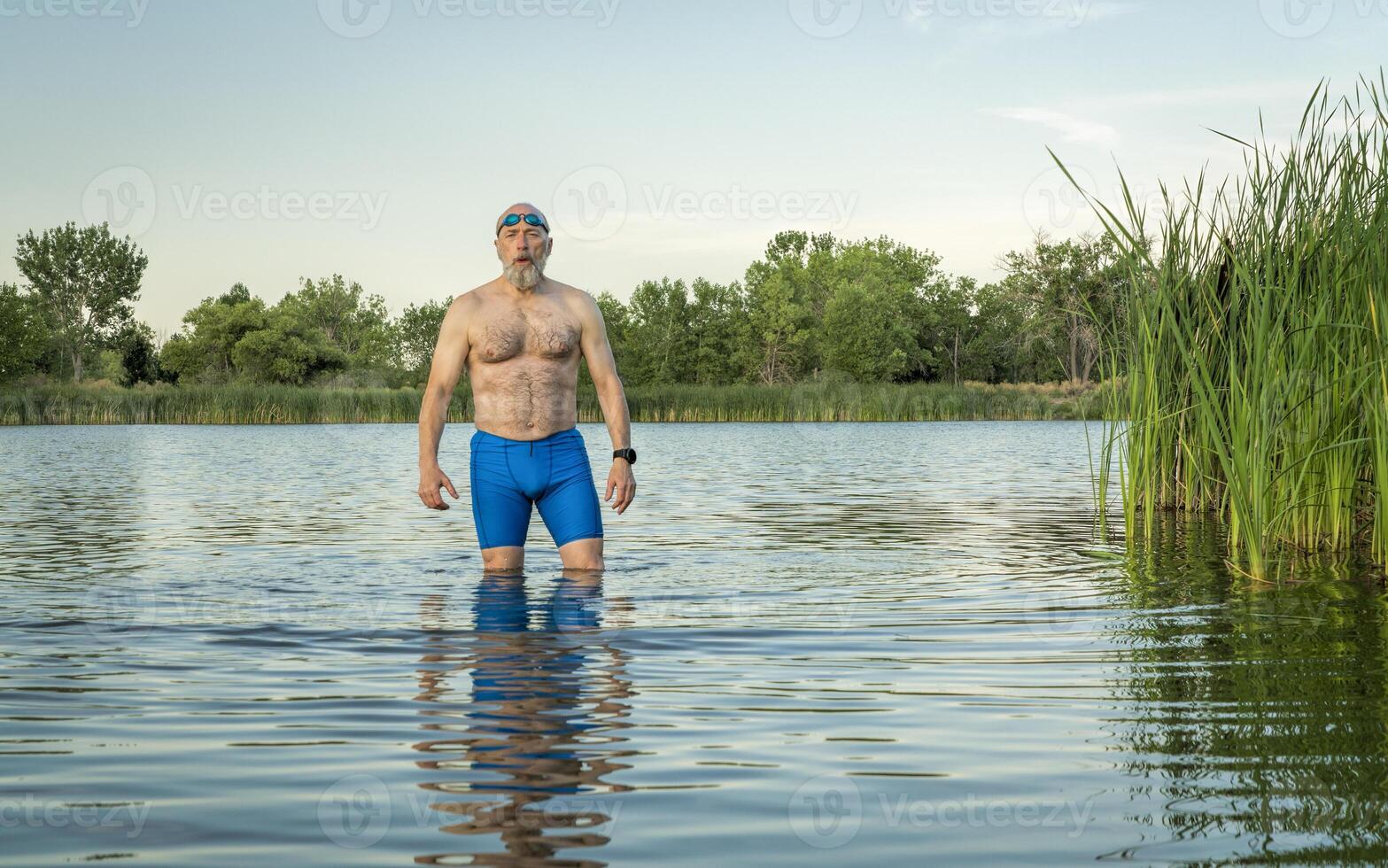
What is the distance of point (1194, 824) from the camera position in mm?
3484

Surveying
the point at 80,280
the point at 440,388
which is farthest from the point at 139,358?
the point at 440,388

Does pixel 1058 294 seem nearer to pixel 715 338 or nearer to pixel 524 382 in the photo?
pixel 715 338

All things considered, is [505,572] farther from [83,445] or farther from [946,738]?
[83,445]

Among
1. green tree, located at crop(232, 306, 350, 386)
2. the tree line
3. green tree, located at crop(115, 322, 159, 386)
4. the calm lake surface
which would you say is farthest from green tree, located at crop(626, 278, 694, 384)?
the calm lake surface

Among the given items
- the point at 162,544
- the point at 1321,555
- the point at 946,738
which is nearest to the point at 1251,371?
the point at 1321,555

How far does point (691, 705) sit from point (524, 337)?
3300 millimetres

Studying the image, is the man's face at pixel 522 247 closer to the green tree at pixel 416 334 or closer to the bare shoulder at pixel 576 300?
the bare shoulder at pixel 576 300

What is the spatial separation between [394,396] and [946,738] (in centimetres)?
5126

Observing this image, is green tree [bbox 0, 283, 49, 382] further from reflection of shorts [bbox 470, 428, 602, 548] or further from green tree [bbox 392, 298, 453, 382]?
reflection of shorts [bbox 470, 428, 602, 548]

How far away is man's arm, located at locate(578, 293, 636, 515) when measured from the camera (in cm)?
775

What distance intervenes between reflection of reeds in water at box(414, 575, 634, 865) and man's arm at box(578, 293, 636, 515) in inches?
30.8

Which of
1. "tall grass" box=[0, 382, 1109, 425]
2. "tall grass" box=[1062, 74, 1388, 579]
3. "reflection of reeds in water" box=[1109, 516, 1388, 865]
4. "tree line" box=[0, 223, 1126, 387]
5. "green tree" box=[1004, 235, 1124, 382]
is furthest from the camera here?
"tree line" box=[0, 223, 1126, 387]

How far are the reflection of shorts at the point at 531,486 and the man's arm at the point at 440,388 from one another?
24 centimetres

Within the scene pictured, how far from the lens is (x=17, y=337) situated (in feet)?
250
